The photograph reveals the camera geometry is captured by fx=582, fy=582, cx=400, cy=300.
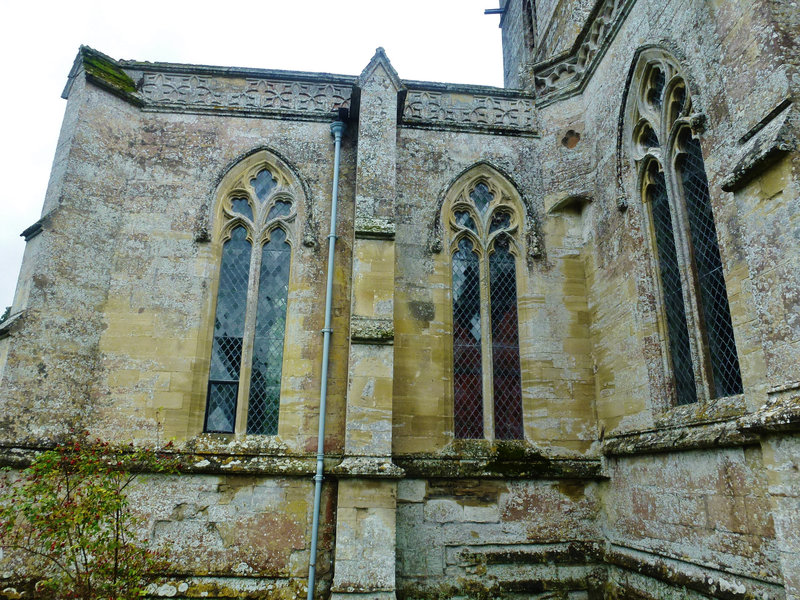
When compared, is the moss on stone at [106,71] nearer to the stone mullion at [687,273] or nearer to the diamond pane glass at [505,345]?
the diamond pane glass at [505,345]

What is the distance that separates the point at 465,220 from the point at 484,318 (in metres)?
1.60

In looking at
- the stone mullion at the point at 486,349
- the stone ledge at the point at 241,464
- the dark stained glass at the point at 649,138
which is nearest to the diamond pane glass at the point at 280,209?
the stone mullion at the point at 486,349

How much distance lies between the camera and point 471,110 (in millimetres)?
9578

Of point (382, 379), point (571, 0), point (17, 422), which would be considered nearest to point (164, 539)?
point (17, 422)

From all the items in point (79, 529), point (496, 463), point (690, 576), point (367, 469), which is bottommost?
point (690, 576)

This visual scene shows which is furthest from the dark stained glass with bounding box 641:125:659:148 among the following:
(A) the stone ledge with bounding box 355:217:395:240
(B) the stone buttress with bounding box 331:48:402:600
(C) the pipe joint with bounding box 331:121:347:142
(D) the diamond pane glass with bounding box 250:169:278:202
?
(D) the diamond pane glass with bounding box 250:169:278:202

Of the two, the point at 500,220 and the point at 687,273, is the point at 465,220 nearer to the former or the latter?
the point at 500,220

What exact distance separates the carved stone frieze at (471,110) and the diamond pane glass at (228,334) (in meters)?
3.48

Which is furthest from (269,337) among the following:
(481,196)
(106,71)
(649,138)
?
(649,138)

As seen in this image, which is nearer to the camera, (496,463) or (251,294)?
(496,463)

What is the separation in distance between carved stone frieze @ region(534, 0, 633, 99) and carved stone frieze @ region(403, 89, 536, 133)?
0.44 metres

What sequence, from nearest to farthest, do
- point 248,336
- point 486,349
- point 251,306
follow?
1. point 248,336
2. point 251,306
3. point 486,349

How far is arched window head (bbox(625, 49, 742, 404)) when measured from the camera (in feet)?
19.8

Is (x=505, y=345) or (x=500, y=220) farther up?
(x=500, y=220)
